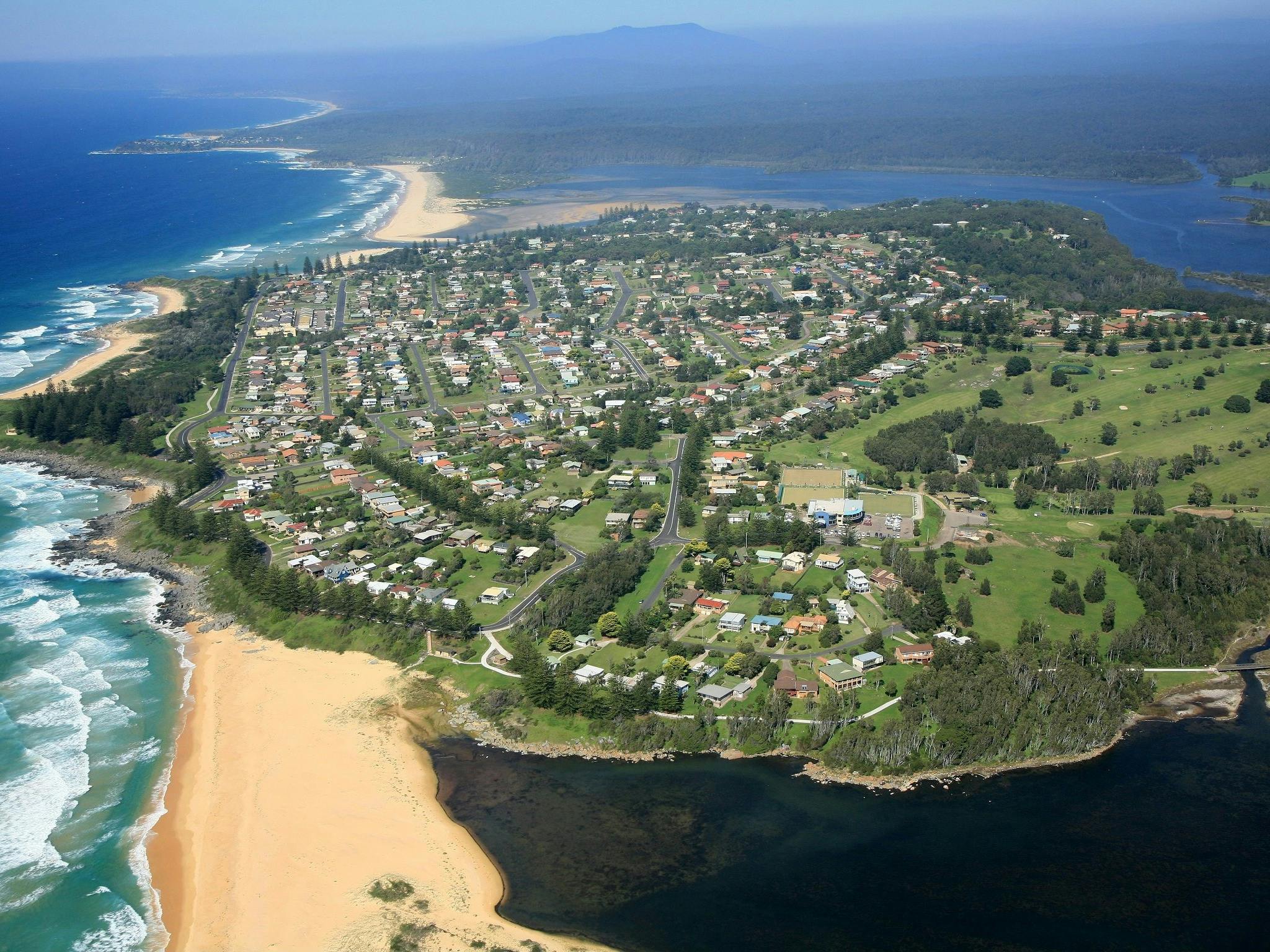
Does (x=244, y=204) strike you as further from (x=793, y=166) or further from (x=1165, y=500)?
(x=1165, y=500)

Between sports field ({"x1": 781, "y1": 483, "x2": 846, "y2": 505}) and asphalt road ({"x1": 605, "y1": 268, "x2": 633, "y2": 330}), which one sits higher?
asphalt road ({"x1": 605, "y1": 268, "x2": 633, "y2": 330})

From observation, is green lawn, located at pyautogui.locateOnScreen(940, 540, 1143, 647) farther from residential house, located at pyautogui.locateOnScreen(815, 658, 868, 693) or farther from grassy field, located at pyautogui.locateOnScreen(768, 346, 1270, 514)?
grassy field, located at pyautogui.locateOnScreen(768, 346, 1270, 514)

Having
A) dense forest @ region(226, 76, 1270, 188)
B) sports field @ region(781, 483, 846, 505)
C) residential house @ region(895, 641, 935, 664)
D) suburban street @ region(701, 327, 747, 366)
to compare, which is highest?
dense forest @ region(226, 76, 1270, 188)

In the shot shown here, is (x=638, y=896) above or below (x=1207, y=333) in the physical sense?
below

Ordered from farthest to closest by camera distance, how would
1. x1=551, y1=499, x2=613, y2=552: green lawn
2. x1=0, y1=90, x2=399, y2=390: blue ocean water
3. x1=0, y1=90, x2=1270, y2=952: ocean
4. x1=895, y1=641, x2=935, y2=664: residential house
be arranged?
x1=0, y1=90, x2=399, y2=390: blue ocean water → x1=551, y1=499, x2=613, y2=552: green lawn → x1=895, y1=641, x2=935, y2=664: residential house → x1=0, y1=90, x2=1270, y2=952: ocean

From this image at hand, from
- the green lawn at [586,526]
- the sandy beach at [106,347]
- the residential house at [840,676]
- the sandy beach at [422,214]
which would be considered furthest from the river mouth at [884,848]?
the sandy beach at [422,214]

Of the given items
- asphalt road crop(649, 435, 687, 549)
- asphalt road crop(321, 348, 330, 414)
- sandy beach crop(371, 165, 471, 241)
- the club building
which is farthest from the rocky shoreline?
sandy beach crop(371, 165, 471, 241)

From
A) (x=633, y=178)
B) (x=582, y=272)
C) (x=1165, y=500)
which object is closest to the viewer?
(x=1165, y=500)

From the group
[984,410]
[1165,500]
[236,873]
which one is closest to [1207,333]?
[984,410]
